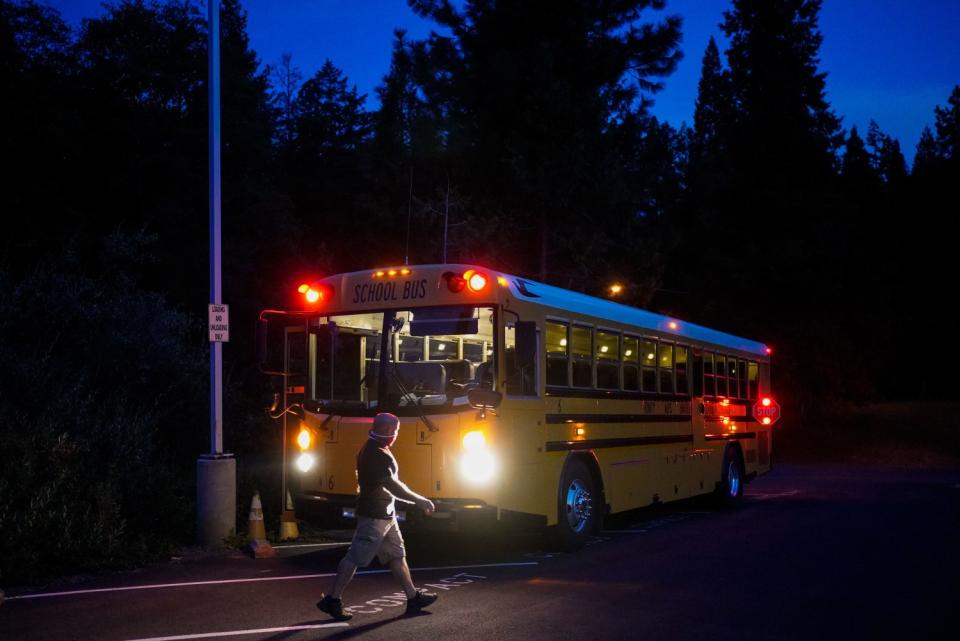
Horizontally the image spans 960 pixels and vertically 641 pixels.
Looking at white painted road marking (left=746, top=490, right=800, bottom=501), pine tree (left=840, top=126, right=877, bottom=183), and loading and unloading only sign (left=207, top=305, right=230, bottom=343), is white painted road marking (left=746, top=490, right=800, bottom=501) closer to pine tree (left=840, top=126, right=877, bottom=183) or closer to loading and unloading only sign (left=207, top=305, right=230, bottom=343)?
loading and unloading only sign (left=207, top=305, right=230, bottom=343)

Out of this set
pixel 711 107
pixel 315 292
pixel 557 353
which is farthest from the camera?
pixel 711 107

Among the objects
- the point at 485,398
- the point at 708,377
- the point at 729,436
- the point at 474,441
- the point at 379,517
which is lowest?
the point at 379,517

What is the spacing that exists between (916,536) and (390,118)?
34.0 metres

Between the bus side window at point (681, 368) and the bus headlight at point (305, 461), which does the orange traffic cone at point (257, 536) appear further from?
the bus side window at point (681, 368)

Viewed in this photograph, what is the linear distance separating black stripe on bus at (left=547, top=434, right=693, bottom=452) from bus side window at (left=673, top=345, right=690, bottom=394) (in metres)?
0.74

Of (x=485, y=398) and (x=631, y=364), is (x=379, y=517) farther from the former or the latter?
(x=631, y=364)

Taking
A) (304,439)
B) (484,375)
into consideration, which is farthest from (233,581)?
(484,375)

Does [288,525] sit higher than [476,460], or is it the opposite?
[476,460]

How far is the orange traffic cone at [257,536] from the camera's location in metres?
11.2

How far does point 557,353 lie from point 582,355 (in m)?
0.69

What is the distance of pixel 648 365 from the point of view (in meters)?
14.0

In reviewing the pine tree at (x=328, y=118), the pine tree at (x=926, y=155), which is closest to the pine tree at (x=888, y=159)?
the pine tree at (x=926, y=155)

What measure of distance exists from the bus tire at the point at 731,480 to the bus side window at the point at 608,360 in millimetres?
4950

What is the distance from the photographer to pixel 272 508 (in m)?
13.5
